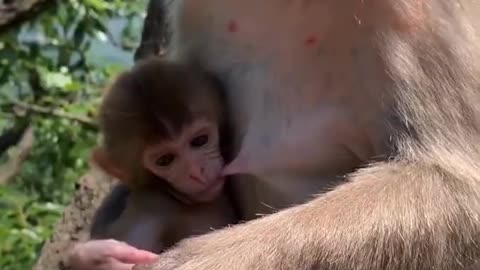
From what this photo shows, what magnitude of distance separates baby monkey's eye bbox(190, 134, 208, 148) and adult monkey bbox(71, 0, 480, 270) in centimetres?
12

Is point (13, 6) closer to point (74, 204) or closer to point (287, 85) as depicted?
point (74, 204)

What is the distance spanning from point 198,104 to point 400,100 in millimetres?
504

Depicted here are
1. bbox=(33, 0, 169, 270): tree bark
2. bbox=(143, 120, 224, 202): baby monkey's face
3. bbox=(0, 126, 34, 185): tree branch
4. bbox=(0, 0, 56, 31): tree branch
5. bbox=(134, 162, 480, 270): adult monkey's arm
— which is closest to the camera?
bbox=(134, 162, 480, 270): adult monkey's arm

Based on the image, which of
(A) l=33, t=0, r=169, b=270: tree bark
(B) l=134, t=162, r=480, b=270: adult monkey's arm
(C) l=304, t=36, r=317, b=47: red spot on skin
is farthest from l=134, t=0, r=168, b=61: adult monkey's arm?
(B) l=134, t=162, r=480, b=270: adult monkey's arm

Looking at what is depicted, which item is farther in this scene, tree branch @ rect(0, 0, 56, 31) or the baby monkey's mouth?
tree branch @ rect(0, 0, 56, 31)

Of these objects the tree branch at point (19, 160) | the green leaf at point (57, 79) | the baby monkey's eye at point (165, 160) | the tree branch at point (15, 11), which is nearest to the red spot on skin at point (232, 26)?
the baby monkey's eye at point (165, 160)

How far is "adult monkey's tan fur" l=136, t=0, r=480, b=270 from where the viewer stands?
2.12 metres

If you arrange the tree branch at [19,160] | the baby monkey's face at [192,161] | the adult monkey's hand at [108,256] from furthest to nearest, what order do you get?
the tree branch at [19,160] < the baby monkey's face at [192,161] < the adult monkey's hand at [108,256]

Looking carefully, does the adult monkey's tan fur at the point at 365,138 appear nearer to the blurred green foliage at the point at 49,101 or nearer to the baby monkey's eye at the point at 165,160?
the baby monkey's eye at the point at 165,160

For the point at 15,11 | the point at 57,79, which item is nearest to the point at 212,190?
the point at 15,11

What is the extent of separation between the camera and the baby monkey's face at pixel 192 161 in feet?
8.08

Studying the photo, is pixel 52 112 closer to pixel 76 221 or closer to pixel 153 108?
pixel 76 221

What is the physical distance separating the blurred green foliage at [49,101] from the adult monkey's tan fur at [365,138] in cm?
230

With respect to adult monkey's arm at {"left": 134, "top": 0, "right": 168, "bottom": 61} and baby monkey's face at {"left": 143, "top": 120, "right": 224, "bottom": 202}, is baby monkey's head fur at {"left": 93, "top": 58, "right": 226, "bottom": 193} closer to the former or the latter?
baby monkey's face at {"left": 143, "top": 120, "right": 224, "bottom": 202}
